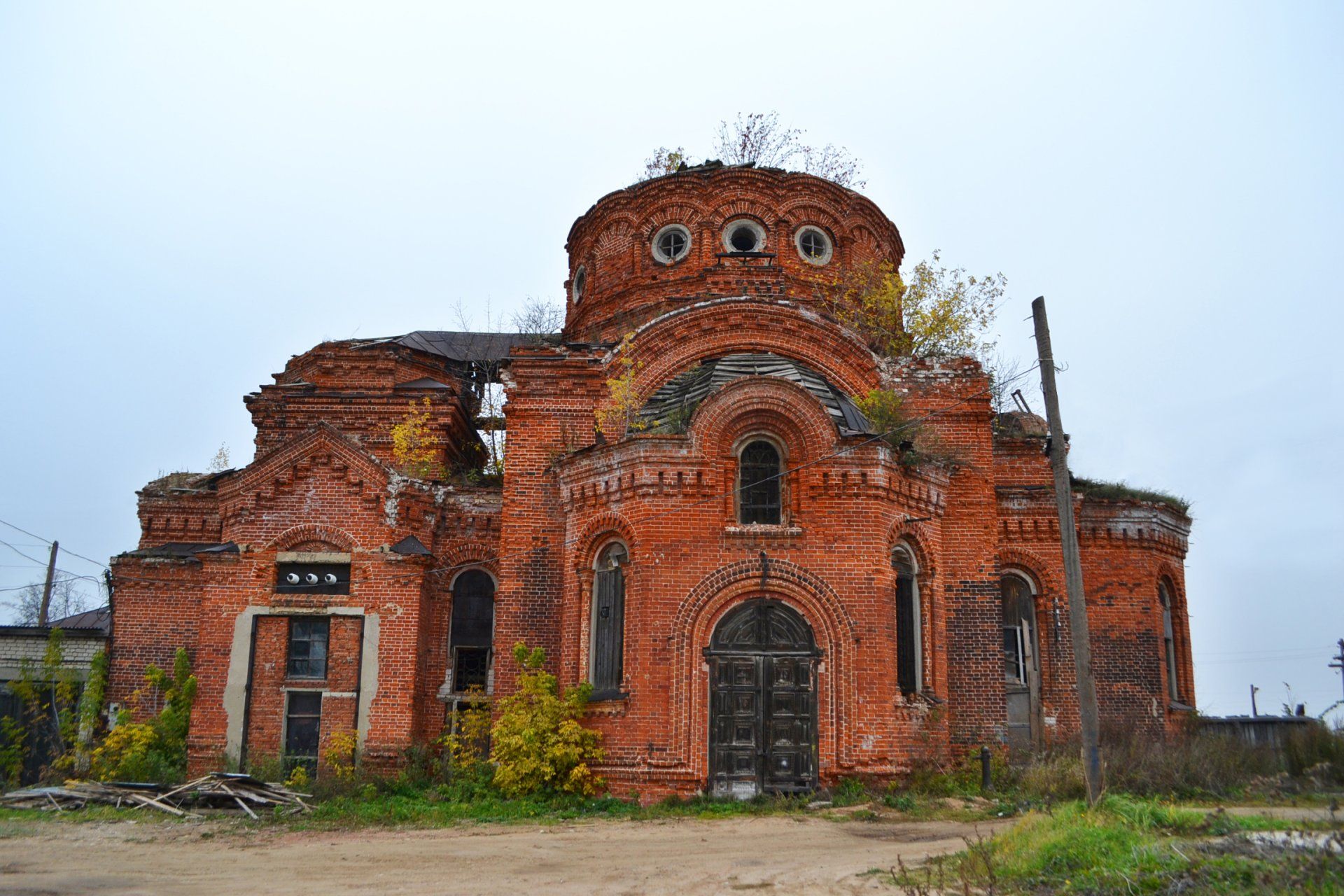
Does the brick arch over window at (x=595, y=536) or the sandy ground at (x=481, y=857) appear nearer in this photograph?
the sandy ground at (x=481, y=857)

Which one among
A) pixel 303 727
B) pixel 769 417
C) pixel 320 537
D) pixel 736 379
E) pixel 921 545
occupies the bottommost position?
pixel 303 727

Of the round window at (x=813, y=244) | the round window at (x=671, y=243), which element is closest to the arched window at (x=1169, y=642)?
the round window at (x=813, y=244)

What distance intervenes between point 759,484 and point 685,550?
5.16 ft

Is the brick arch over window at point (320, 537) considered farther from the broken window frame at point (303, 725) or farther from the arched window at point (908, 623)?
the arched window at point (908, 623)

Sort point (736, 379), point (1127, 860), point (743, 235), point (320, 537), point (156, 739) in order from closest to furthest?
point (1127, 860) < point (736, 379) < point (156, 739) < point (320, 537) < point (743, 235)

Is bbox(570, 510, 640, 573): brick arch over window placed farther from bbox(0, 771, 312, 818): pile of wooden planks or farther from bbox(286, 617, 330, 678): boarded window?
bbox(0, 771, 312, 818): pile of wooden planks


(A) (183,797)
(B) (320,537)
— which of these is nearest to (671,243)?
(B) (320,537)

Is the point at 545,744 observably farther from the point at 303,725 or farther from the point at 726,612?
the point at 303,725

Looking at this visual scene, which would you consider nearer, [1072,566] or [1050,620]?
[1072,566]

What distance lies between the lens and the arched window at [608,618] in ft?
50.7

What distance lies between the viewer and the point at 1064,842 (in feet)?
30.3

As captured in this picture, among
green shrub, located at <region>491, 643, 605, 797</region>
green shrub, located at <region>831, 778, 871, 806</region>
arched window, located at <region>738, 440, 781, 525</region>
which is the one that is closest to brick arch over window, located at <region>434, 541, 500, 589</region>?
green shrub, located at <region>491, 643, 605, 797</region>

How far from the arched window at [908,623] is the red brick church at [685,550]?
0.04 meters

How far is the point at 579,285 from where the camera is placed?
22.3 meters
